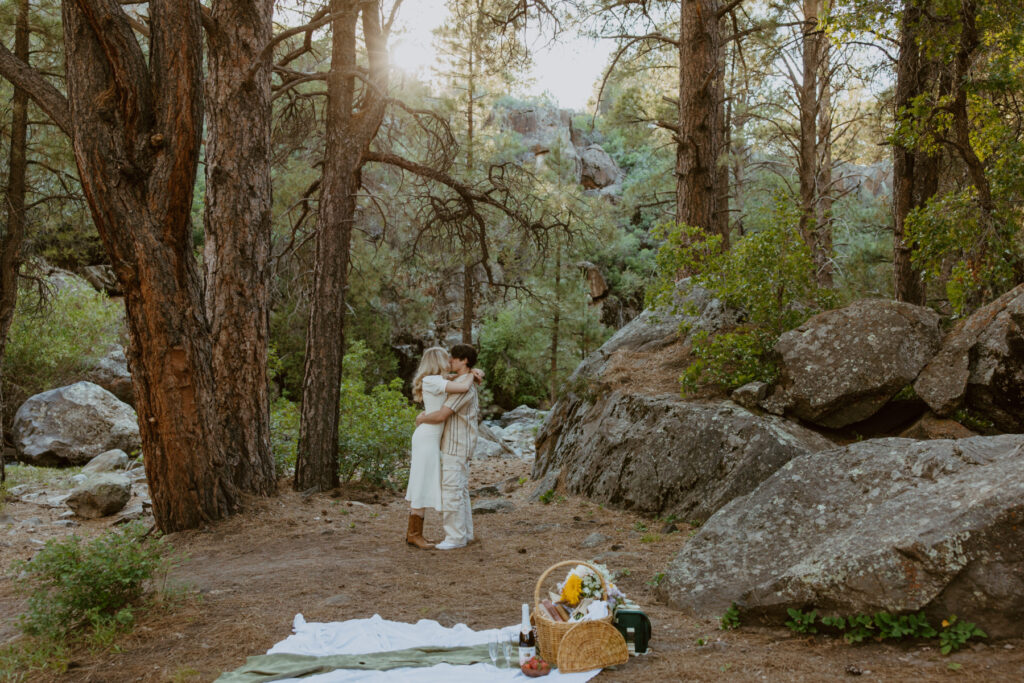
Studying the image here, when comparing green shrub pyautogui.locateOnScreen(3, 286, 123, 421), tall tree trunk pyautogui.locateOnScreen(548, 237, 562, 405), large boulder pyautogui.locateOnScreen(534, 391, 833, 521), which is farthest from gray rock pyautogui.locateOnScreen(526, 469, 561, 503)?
tall tree trunk pyautogui.locateOnScreen(548, 237, 562, 405)

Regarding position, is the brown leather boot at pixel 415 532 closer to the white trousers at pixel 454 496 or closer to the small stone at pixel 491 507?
the white trousers at pixel 454 496

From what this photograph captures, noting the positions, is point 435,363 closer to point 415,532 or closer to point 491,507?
point 415,532

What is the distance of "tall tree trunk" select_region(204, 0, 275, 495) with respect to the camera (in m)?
8.10

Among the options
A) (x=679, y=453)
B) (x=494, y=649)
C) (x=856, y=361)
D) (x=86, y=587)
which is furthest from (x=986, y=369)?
(x=86, y=587)

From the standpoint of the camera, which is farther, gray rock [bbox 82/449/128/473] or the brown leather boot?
gray rock [bbox 82/449/128/473]

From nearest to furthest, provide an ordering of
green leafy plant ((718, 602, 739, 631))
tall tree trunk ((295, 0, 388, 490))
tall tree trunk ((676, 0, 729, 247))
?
green leafy plant ((718, 602, 739, 631)), tall tree trunk ((295, 0, 388, 490)), tall tree trunk ((676, 0, 729, 247))

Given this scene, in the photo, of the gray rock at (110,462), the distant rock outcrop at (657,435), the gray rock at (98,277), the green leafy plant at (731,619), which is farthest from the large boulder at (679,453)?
the gray rock at (98,277)

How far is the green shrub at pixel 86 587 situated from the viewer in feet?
13.8

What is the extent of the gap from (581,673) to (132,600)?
9.33ft

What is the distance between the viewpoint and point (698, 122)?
10.5 metres

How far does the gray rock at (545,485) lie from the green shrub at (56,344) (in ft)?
42.8

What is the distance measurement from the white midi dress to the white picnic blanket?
2037 mm

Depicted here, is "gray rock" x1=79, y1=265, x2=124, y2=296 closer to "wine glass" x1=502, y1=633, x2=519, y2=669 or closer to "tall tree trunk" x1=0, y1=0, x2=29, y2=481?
"tall tree trunk" x1=0, y1=0, x2=29, y2=481

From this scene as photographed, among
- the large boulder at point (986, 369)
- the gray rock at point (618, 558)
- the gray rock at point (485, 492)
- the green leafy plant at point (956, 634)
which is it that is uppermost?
the large boulder at point (986, 369)
